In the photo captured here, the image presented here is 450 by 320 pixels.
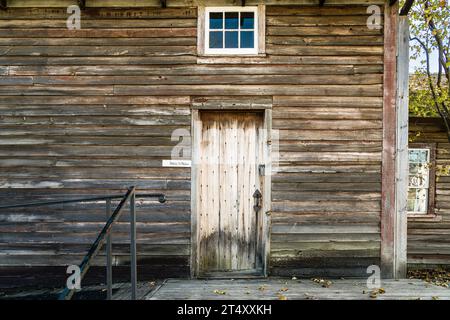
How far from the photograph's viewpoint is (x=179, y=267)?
4.89 meters

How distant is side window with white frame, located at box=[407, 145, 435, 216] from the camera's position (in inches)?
294

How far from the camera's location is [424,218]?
7.43m

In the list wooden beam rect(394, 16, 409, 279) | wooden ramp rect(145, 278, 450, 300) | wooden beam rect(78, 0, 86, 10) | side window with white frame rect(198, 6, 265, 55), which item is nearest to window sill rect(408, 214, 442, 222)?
wooden beam rect(394, 16, 409, 279)

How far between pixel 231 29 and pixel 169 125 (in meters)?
1.71

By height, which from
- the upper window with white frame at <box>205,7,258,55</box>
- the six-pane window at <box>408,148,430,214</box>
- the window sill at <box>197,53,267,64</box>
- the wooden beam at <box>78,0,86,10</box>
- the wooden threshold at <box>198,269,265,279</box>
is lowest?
the wooden threshold at <box>198,269,265,279</box>

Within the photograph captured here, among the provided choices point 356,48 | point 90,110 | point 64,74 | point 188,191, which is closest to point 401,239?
point 356,48

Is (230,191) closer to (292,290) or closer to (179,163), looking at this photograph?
(179,163)

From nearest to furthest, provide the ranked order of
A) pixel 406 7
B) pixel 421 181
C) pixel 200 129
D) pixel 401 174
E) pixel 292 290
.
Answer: pixel 292 290 → pixel 406 7 → pixel 401 174 → pixel 200 129 → pixel 421 181

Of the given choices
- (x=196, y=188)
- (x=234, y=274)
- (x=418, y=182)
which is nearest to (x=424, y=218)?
(x=418, y=182)

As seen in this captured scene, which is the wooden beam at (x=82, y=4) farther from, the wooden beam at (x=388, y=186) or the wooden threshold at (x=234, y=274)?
the wooden beam at (x=388, y=186)

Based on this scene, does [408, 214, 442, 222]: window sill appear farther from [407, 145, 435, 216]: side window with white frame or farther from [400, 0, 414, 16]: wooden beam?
[400, 0, 414, 16]: wooden beam

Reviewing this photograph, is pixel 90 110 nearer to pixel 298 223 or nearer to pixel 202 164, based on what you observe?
pixel 202 164

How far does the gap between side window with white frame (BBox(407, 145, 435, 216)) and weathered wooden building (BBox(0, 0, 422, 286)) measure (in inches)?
125

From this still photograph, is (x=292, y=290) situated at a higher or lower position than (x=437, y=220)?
lower
